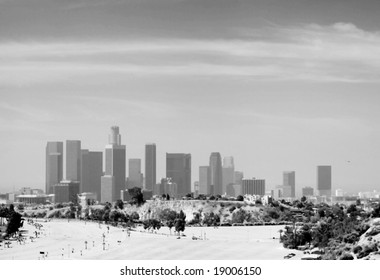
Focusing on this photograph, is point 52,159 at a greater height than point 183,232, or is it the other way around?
point 52,159

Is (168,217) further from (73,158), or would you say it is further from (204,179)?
(73,158)

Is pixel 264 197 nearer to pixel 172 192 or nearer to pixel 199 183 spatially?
pixel 172 192

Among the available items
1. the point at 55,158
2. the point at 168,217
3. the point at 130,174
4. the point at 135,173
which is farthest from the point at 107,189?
the point at 55,158

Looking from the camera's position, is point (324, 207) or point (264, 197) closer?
point (324, 207)

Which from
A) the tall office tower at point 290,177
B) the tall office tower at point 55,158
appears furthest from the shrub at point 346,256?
the tall office tower at point 55,158

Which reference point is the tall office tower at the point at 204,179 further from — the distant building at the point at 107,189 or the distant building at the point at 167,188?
the distant building at the point at 107,189

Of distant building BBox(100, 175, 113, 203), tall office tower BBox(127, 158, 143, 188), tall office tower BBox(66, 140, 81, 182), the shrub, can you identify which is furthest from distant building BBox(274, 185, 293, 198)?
the shrub
